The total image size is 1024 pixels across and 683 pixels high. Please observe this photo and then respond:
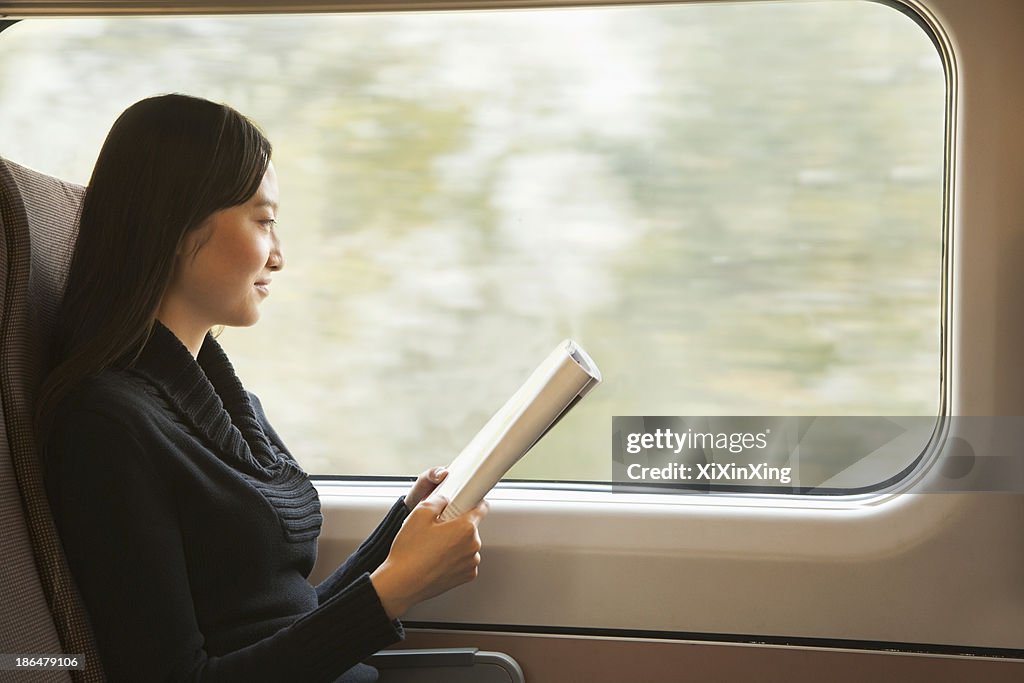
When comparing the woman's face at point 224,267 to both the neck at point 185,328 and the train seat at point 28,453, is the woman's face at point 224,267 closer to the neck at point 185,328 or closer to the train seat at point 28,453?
the neck at point 185,328

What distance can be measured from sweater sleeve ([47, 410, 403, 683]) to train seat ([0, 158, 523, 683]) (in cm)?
2

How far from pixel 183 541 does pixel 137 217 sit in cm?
45

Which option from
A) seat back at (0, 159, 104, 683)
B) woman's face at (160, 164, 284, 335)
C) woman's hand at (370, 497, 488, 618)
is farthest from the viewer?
woman's face at (160, 164, 284, 335)

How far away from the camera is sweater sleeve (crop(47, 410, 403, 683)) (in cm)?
105

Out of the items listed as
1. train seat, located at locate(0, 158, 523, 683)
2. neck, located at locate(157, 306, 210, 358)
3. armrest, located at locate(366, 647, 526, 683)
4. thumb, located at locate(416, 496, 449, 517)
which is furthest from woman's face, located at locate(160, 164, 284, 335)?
armrest, located at locate(366, 647, 526, 683)

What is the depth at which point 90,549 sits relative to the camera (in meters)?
1.06

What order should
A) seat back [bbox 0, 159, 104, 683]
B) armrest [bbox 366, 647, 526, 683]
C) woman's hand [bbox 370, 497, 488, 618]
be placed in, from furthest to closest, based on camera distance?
armrest [bbox 366, 647, 526, 683] → woman's hand [bbox 370, 497, 488, 618] → seat back [bbox 0, 159, 104, 683]

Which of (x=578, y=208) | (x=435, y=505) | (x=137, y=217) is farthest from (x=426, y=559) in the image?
(x=578, y=208)

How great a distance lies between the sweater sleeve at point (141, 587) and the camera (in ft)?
3.45

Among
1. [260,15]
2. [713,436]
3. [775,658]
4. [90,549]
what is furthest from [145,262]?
[775,658]

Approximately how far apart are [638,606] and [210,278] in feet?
3.22

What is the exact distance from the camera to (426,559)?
118cm

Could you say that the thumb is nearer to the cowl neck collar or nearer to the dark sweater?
the dark sweater

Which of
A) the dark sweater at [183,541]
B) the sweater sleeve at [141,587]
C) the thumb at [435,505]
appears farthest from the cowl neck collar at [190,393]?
the thumb at [435,505]
